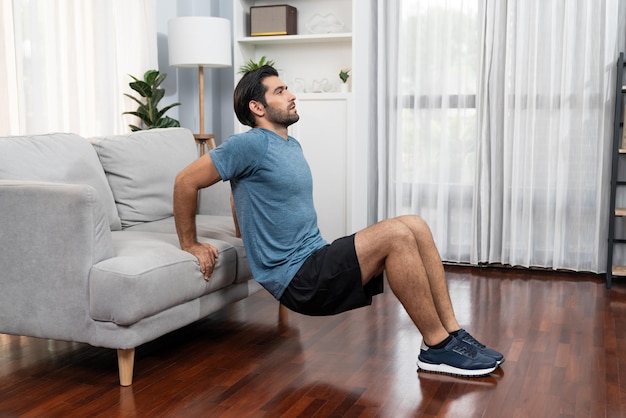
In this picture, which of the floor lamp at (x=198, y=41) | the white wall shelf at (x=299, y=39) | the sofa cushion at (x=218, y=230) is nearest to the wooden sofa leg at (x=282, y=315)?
the sofa cushion at (x=218, y=230)

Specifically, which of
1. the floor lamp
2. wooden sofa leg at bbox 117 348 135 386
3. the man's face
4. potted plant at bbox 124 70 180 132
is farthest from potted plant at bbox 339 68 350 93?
wooden sofa leg at bbox 117 348 135 386

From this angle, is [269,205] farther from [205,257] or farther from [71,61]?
[71,61]

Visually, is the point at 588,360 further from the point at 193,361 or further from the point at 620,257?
the point at 620,257

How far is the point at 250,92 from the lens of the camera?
2789 mm

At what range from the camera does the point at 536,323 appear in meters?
3.32

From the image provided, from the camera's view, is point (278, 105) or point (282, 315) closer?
point (278, 105)

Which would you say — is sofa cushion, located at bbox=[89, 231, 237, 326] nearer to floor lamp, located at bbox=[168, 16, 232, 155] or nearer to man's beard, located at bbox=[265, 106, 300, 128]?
man's beard, located at bbox=[265, 106, 300, 128]

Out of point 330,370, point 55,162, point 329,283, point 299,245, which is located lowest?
point 330,370

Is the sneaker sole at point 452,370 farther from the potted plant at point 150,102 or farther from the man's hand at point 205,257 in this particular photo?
the potted plant at point 150,102

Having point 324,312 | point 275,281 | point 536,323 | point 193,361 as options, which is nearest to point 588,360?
point 536,323

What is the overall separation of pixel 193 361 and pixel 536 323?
1.51 meters

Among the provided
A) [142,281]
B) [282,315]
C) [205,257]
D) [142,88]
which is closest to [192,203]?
[205,257]

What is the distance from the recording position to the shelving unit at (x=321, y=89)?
4.69 m

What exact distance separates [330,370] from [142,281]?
0.73m
